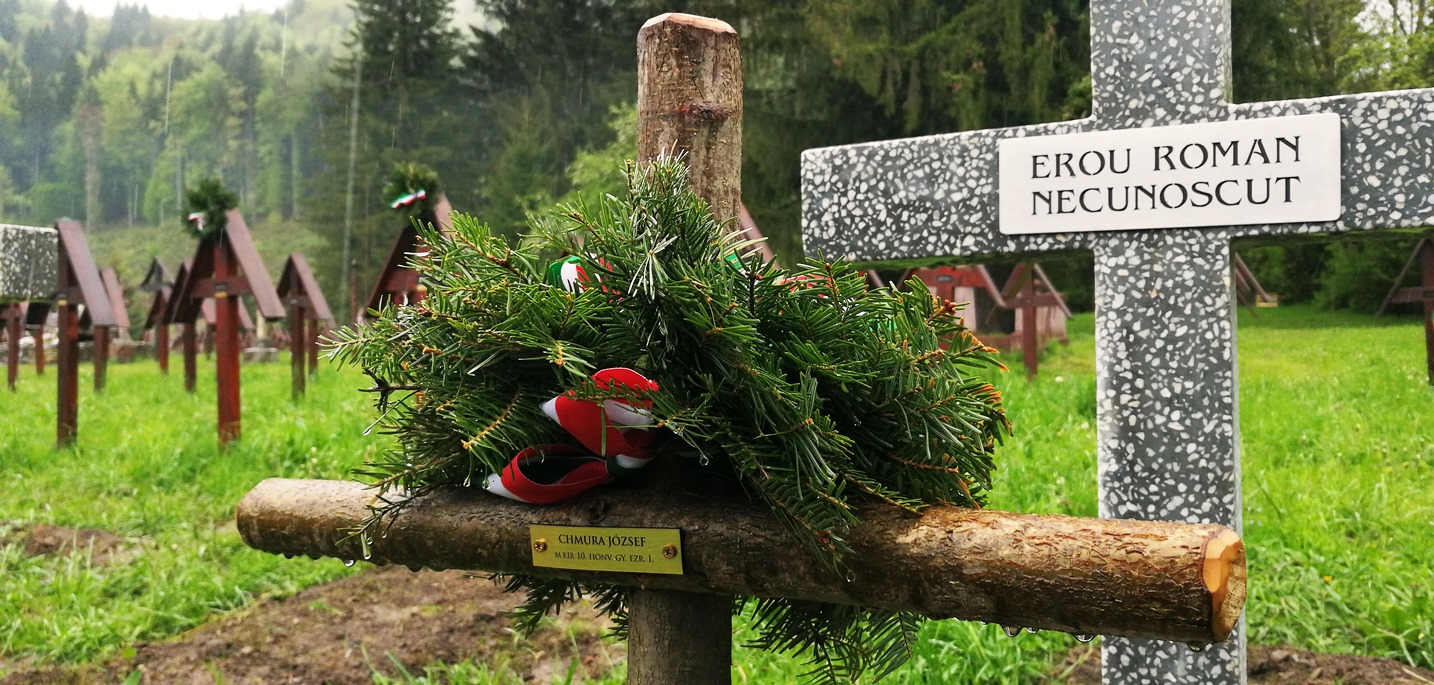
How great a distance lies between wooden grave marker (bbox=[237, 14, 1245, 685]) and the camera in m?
1.03

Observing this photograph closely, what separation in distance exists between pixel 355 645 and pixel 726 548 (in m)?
2.72

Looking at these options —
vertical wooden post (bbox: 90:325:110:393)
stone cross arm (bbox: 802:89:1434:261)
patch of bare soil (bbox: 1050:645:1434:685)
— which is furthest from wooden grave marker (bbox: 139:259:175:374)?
patch of bare soil (bbox: 1050:645:1434:685)

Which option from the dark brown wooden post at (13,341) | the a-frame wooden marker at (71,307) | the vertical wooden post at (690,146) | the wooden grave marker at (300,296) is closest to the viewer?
the vertical wooden post at (690,146)

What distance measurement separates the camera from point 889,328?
4.19 ft

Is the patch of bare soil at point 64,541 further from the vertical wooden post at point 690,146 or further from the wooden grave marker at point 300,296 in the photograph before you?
the vertical wooden post at point 690,146

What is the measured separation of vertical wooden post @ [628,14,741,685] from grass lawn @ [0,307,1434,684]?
1568 mm

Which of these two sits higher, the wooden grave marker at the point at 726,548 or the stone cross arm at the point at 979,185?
the stone cross arm at the point at 979,185

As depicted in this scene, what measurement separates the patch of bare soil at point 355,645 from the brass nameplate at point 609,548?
1.87m

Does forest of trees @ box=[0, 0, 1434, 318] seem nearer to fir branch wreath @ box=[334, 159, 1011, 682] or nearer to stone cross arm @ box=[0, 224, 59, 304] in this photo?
stone cross arm @ box=[0, 224, 59, 304]

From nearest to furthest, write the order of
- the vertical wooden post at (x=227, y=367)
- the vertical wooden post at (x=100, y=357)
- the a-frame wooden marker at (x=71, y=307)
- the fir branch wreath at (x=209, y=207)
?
the vertical wooden post at (x=227, y=367) → the fir branch wreath at (x=209, y=207) → the a-frame wooden marker at (x=71, y=307) → the vertical wooden post at (x=100, y=357)

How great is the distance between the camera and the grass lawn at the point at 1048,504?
10.0 ft

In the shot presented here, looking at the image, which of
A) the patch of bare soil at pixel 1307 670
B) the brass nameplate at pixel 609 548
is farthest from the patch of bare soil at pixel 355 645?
the brass nameplate at pixel 609 548

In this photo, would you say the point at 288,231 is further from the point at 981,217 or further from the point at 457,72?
the point at 981,217

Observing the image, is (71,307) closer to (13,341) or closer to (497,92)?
(13,341)
